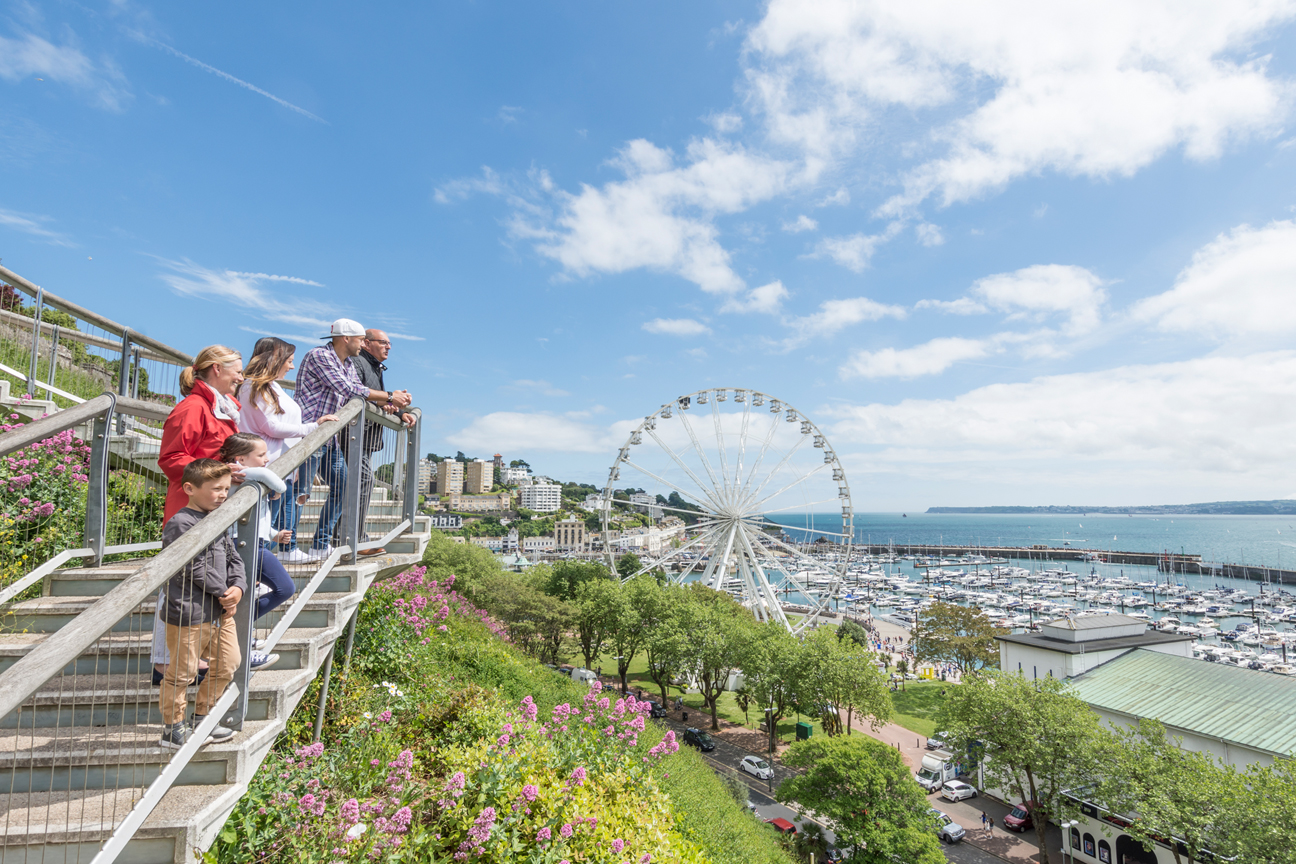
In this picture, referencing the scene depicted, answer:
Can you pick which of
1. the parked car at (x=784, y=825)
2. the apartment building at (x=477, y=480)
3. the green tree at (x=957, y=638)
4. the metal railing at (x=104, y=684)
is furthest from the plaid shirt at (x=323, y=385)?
the apartment building at (x=477, y=480)

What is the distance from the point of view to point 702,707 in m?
38.3

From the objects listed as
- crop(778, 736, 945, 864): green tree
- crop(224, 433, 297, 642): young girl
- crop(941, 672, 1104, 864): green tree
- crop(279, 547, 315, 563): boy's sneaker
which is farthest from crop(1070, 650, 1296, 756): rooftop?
crop(224, 433, 297, 642): young girl

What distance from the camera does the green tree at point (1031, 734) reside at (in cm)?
2181

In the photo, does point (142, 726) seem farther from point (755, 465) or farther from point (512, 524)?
point (512, 524)

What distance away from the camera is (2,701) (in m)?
1.70

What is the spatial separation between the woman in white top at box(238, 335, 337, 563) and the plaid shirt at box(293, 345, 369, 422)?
1.50 feet

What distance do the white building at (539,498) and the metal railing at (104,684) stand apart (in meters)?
185

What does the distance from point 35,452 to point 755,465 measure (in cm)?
3309

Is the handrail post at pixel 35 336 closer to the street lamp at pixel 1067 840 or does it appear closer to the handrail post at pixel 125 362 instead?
the handrail post at pixel 125 362

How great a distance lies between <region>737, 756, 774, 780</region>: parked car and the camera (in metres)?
27.0

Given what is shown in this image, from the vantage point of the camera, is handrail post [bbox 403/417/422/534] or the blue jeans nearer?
the blue jeans

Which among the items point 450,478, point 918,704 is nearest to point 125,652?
point 918,704

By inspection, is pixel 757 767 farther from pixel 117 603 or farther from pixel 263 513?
pixel 117 603

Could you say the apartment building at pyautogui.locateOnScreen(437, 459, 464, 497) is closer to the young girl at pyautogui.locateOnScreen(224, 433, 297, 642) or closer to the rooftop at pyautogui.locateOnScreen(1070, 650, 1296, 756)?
the rooftop at pyautogui.locateOnScreen(1070, 650, 1296, 756)
